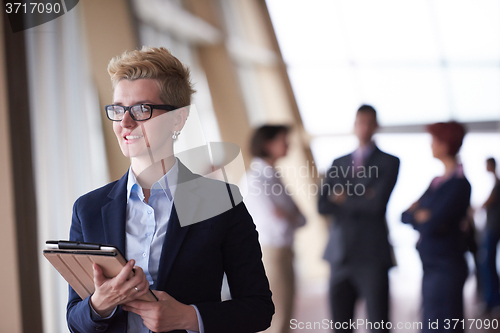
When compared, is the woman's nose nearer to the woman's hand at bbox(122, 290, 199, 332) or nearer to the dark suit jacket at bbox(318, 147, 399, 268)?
the woman's hand at bbox(122, 290, 199, 332)

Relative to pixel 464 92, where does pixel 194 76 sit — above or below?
above

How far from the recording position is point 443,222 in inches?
98.7

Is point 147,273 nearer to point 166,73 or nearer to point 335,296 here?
point 166,73

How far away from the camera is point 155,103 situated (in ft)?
4.22

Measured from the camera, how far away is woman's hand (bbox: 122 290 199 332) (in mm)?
1083

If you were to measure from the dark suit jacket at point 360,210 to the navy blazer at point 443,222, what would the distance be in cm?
16

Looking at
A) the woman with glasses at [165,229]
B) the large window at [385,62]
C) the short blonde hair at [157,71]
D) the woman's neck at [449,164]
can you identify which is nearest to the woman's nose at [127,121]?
the woman with glasses at [165,229]

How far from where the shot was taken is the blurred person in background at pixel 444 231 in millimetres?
2490

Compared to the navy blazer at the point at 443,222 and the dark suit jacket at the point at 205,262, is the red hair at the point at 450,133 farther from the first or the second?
the dark suit jacket at the point at 205,262

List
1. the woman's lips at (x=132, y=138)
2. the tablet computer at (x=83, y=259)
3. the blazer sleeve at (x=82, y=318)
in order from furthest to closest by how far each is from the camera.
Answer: the woman's lips at (x=132, y=138)
the blazer sleeve at (x=82, y=318)
the tablet computer at (x=83, y=259)

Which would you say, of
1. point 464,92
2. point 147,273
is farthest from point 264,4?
point 147,273

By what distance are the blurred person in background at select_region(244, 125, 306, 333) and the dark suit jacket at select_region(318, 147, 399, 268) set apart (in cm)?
20

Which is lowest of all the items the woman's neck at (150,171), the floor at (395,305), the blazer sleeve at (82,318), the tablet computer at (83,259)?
the floor at (395,305)

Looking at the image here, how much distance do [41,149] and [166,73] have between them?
157 cm
